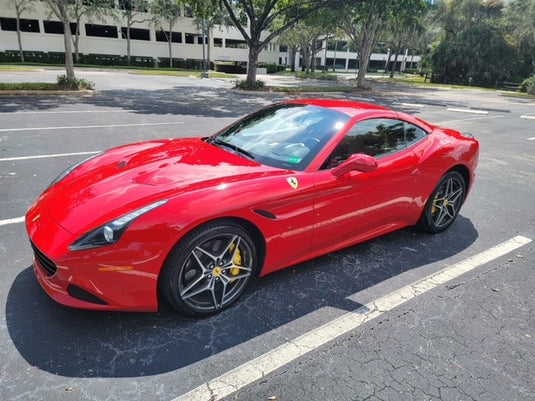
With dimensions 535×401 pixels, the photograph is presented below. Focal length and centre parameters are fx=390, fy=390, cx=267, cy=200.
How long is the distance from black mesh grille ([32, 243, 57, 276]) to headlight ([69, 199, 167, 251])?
0.21 metres

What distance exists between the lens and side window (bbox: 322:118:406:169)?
3230 millimetres

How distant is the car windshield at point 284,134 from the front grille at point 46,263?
163 cm

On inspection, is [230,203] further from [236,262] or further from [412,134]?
[412,134]

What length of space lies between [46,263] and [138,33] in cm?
5423

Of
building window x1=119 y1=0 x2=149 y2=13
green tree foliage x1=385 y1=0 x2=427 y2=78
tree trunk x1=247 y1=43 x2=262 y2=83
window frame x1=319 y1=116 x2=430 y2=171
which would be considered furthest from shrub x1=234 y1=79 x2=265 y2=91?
building window x1=119 y1=0 x2=149 y2=13

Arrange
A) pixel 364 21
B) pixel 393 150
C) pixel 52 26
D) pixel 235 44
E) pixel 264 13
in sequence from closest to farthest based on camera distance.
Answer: pixel 393 150
pixel 264 13
pixel 364 21
pixel 52 26
pixel 235 44

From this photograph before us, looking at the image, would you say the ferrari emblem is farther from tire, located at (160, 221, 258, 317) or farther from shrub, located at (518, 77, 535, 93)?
shrub, located at (518, 77, 535, 93)

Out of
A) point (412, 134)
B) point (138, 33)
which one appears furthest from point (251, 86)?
point (138, 33)

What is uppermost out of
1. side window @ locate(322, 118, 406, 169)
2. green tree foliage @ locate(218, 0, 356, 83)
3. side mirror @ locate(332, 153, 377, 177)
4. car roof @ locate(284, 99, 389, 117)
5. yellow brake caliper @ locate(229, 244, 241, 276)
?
green tree foliage @ locate(218, 0, 356, 83)

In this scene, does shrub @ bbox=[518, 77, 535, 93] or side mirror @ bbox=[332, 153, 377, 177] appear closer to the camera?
side mirror @ bbox=[332, 153, 377, 177]

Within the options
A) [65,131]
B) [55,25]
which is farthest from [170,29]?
[65,131]

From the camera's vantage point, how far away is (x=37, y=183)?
5.09 m

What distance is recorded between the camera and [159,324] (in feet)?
8.54

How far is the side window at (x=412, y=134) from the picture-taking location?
12.7ft
